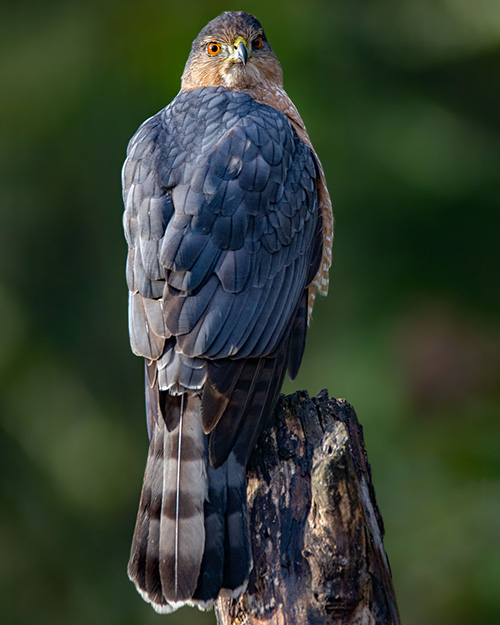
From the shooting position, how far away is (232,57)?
408 centimetres

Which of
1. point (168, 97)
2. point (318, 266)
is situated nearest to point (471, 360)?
point (168, 97)

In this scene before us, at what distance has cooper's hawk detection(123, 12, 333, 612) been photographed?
2.74m

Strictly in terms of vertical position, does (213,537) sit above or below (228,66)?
below

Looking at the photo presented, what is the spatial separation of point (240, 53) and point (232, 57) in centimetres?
5

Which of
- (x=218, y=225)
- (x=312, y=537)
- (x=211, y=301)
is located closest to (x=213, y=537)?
(x=312, y=537)

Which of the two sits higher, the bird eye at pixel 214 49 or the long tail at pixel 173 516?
the bird eye at pixel 214 49

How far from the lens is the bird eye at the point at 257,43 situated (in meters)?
4.25

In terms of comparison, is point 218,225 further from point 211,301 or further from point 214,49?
point 214,49

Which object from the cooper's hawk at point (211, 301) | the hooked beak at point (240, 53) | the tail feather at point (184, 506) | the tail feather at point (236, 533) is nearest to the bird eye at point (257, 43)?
the hooked beak at point (240, 53)

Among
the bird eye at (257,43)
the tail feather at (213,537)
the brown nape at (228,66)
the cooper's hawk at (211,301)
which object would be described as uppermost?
the bird eye at (257,43)

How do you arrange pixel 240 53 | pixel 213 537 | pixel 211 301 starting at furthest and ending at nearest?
pixel 240 53
pixel 211 301
pixel 213 537

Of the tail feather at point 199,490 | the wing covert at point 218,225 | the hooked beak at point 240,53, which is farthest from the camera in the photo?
the hooked beak at point 240,53

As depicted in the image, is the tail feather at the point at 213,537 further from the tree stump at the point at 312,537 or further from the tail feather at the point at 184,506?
the tree stump at the point at 312,537

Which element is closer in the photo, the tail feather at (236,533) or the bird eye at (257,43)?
the tail feather at (236,533)
